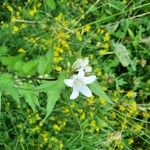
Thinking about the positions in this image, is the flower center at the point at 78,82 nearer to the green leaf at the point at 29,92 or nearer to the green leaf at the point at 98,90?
the green leaf at the point at 98,90

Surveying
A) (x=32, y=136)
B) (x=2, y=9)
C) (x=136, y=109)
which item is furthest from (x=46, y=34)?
(x=136, y=109)

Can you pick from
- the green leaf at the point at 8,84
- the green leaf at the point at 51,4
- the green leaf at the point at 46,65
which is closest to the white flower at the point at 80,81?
the green leaf at the point at 46,65

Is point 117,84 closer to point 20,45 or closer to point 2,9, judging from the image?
point 20,45

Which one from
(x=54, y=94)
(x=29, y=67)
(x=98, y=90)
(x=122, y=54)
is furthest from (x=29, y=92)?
(x=122, y=54)

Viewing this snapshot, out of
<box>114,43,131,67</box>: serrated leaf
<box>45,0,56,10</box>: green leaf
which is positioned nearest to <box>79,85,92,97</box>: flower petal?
<box>45,0,56,10</box>: green leaf

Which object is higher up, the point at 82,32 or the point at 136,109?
the point at 82,32

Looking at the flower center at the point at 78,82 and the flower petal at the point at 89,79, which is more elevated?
the flower petal at the point at 89,79

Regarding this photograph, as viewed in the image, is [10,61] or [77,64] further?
[10,61]

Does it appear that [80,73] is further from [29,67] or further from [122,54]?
[122,54]

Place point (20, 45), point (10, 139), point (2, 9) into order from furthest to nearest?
point (2, 9), point (20, 45), point (10, 139)
